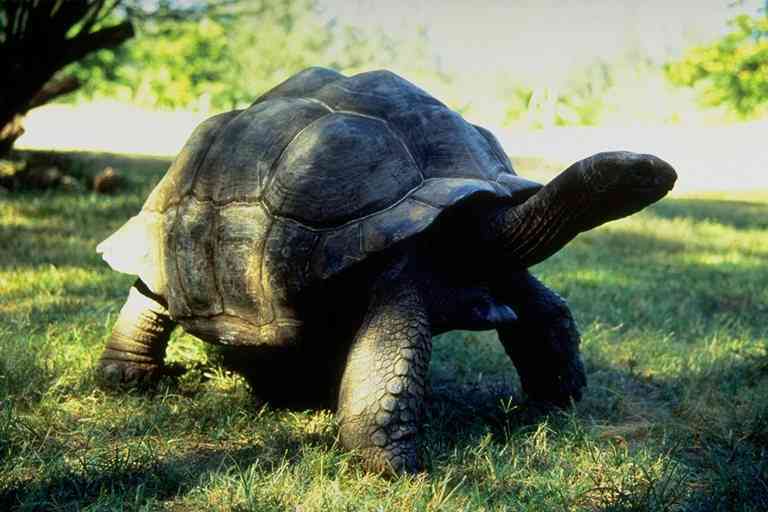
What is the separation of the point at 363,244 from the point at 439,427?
2.59 ft

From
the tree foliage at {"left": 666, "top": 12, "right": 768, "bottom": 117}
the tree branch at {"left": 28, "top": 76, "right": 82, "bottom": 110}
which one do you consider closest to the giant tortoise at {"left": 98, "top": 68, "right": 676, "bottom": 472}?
the tree branch at {"left": 28, "top": 76, "right": 82, "bottom": 110}

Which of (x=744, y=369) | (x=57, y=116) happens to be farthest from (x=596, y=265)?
(x=57, y=116)

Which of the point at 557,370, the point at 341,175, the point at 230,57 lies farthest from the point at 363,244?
the point at 230,57

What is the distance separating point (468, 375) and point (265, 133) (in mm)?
1556

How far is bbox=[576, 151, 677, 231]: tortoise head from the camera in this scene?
2.48 m

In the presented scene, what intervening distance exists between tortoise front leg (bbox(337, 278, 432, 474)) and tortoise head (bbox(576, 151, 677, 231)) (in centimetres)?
67

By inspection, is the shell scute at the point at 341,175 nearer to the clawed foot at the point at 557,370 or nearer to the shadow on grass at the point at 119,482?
the shadow on grass at the point at 119,482

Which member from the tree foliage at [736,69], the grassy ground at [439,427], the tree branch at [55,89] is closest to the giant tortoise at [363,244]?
the grassy ground at [439,427]

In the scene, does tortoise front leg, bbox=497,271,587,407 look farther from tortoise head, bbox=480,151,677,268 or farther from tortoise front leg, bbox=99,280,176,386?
tortoise front leg, bbox=99,280,176,386

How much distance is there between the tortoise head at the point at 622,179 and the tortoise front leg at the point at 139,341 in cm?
188

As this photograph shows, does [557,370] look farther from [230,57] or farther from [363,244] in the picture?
[230,57]

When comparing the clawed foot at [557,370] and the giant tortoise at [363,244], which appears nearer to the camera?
the giant tortoise at [363,244]

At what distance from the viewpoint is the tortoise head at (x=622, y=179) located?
2480 mm

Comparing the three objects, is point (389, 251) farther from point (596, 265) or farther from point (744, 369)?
point (596, 265)
